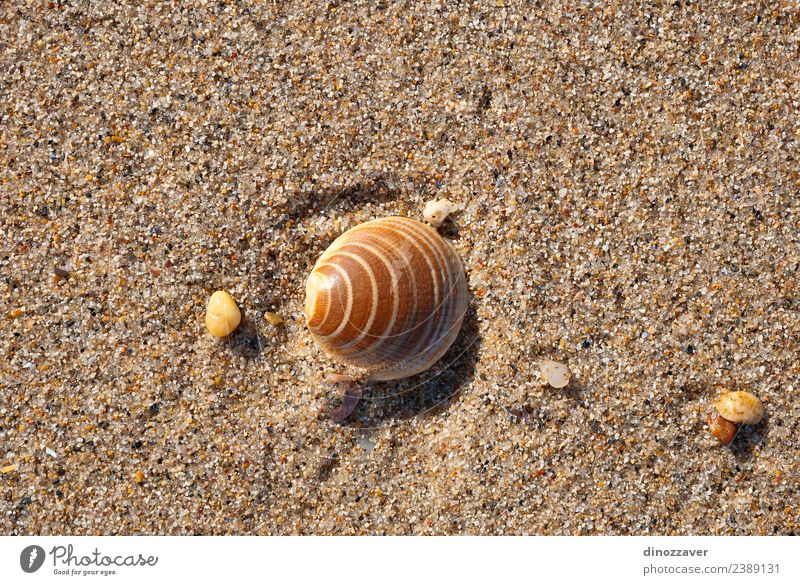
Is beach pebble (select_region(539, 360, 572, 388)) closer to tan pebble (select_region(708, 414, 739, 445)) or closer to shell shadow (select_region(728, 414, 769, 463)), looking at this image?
tan pebble (select_region(708, 414, 739, 445))

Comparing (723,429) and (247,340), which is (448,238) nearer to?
(247,340)

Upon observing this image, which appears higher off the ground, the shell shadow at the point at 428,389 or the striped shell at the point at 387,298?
the striped shell at the point at 387,298

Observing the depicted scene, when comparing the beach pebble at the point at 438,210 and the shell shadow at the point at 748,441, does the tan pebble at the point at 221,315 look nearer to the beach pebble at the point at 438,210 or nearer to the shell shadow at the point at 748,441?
the beach pebble at the point at 438,210
